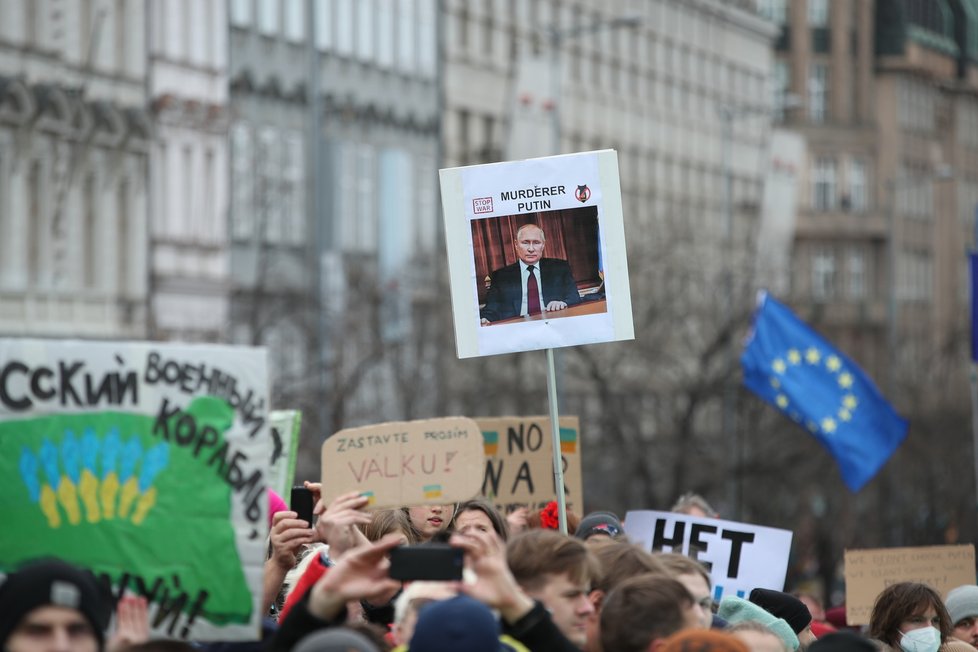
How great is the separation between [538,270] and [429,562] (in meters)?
3.25

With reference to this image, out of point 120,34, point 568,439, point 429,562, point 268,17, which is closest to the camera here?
point 429,562

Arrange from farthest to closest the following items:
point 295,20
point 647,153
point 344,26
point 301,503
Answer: point 647,153 < point 344,26 < point 295,20 < point 301,503

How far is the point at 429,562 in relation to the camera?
727 centimetres

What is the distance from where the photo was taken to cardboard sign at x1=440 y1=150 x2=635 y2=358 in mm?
10344

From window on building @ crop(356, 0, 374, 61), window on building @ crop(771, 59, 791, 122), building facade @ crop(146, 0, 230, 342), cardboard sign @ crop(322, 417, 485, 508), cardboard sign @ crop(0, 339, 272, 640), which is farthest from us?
window on building @ crop(771, 59, 791, 122)

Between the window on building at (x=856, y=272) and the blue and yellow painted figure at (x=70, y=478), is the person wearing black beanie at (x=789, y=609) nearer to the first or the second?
the blue and yellow painted figure at (x=70, y=478)

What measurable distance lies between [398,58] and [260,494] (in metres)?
46.2

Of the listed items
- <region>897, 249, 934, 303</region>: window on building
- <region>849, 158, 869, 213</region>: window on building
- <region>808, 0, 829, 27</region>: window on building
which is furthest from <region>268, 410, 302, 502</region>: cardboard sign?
<region>849, 158, 869, 213</region>: window on building

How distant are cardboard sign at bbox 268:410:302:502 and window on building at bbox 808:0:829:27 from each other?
76.6 m

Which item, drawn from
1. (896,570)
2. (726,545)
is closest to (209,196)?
(896,570)

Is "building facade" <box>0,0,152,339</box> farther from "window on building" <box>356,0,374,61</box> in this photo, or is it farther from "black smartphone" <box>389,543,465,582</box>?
"black smartphone" <box>389,543,465,582</box>

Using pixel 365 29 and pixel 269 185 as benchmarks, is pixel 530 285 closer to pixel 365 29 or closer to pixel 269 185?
pixel 269 185

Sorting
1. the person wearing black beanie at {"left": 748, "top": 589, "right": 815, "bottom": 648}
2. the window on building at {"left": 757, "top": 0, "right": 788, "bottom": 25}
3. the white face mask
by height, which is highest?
the window on building at {"left": 757, "top": 0, "right": 788, "bottom": 25}

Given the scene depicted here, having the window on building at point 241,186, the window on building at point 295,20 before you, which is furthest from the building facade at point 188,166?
the window on building at point 295,20
